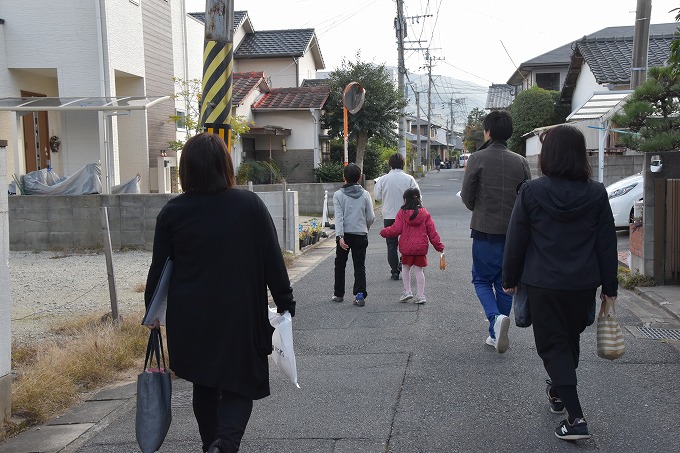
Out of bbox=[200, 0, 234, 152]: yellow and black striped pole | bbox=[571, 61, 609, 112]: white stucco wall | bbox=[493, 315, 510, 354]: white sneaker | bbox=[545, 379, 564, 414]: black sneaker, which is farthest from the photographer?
bbox=[571, 61, 609, 112]: white stucco wall

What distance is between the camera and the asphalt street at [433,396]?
409cm

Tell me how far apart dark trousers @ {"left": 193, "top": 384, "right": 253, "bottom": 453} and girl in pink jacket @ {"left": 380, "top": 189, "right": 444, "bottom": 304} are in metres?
4.49

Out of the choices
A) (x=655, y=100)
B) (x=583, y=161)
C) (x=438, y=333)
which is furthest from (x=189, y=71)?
(x=583, y=161)

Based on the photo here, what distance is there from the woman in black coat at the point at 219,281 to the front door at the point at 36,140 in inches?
610

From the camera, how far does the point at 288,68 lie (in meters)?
31.8

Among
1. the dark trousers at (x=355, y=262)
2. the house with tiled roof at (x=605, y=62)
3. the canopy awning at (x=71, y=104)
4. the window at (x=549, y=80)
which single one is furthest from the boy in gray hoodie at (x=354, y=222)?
the window at (x=549, y=80)

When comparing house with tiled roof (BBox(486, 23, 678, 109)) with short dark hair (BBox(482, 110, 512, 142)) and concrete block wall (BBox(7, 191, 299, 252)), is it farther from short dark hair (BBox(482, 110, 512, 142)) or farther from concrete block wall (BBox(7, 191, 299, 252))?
short dark hair (BBox(482, 110, 512, 142))

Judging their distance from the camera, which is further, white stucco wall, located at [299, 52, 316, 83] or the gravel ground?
white stucco wall, located at [299, 52, 316, 83]

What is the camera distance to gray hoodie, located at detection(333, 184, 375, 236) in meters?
8.17

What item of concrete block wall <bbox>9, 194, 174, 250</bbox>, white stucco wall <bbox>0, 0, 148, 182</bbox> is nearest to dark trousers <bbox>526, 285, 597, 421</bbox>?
concrete block wall <bbox>9, 194, 174, 250</bbox>

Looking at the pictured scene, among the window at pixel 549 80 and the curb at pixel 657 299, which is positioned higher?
the window at pixel 549 80

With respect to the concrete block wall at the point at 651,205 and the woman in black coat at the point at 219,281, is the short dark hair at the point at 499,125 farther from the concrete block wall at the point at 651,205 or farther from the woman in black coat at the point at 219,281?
the concrete block wall at the point at 651,205

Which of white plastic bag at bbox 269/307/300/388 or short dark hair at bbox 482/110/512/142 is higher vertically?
short dark hair at bbox 482/110/512/142

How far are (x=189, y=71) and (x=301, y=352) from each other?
1851 cm
